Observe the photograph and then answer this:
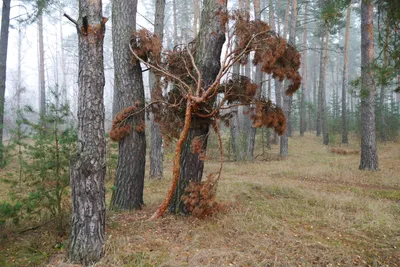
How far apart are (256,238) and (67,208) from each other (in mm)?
2732

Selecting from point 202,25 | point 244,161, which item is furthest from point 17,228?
point 244,161

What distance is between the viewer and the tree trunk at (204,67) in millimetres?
5043

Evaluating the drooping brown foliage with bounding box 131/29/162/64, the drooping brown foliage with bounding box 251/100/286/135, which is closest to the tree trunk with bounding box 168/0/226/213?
the drooping brown foliage with bounding box 131/29/162/64

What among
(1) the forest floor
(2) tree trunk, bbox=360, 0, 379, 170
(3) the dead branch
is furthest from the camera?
(2) tree trunk, bbox=360, 0, 379, 170

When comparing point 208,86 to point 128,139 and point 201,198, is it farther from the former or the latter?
point 201,198

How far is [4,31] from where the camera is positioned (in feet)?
36.2

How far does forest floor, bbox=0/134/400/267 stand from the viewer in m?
3.59

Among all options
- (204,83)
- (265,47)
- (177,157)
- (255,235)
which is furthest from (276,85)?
(255,235)

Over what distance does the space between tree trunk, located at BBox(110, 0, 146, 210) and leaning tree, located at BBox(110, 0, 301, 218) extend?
0.48 ft

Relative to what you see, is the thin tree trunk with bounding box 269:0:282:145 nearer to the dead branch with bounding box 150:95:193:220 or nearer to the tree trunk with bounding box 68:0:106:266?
the dead branch with bounding box 150:95:193:220

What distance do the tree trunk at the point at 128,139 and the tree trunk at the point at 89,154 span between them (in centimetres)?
158

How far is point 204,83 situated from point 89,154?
2332 millimetres

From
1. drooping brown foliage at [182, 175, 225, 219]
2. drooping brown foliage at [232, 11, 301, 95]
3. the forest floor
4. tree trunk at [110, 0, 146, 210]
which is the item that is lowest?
the forest floor

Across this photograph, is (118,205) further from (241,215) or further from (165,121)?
(241,215)
